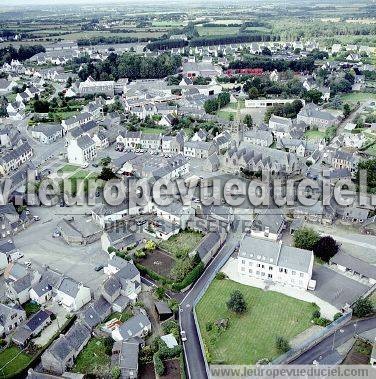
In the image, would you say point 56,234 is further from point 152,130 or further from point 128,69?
point 128,69

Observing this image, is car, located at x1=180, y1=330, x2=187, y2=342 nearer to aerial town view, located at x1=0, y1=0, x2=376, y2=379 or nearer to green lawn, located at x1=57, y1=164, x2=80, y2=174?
aerial town view, located at x1=0, y1=0, x2=376, y2=379

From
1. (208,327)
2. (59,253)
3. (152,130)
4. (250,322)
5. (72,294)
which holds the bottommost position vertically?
(250,322)

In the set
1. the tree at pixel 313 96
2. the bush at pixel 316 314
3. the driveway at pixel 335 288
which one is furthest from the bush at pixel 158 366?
the tree at pixel 313 96

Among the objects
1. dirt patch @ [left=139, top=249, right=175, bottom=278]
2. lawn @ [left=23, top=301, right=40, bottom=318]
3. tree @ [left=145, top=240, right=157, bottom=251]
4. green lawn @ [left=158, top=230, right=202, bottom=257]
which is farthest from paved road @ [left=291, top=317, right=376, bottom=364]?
lawn @ [left=23, top=301, right=40, bottom=318]

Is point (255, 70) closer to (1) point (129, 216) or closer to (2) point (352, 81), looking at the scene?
(2) point (352, 81)

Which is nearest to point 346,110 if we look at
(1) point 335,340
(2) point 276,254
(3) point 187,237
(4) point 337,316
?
(3) point 187,237

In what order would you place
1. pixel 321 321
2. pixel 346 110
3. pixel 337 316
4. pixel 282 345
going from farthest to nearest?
pixel 346 110 → pixel 337 316 → pixel 321 321 → pixel 282 345
